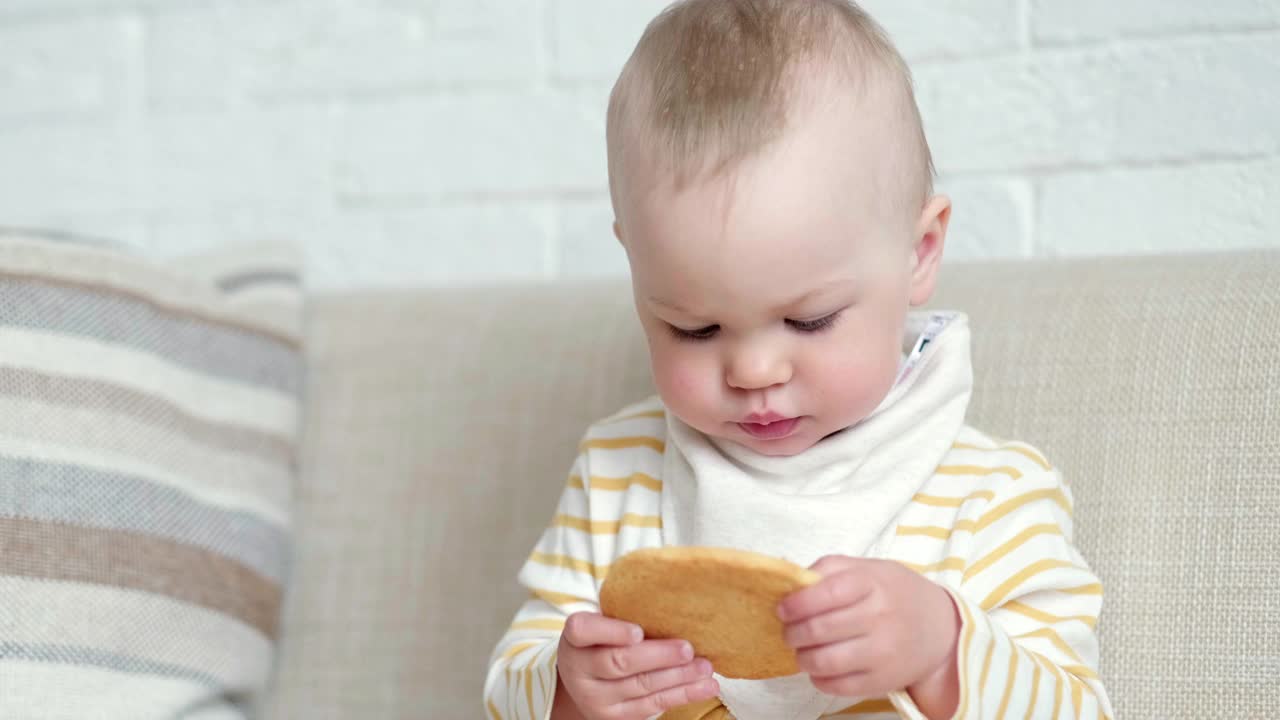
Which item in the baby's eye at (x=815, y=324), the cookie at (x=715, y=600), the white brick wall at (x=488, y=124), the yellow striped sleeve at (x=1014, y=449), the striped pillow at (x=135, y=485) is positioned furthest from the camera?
the white brick wall at (x=488, y=124)

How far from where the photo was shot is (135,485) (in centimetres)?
123

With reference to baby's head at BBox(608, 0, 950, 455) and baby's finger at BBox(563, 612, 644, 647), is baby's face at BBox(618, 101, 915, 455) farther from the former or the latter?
baby's finger at BBox(563, 612, 644, 647)

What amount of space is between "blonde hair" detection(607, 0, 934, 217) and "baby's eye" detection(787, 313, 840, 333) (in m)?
0.10

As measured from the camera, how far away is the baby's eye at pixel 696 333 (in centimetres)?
91

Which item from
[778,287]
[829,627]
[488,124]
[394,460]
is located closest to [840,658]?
[829,627]

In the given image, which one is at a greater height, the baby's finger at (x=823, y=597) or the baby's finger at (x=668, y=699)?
the baby's finger at (x=823, y=597)

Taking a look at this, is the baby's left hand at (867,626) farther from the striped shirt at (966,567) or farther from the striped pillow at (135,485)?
the striped pillow at (135,485)

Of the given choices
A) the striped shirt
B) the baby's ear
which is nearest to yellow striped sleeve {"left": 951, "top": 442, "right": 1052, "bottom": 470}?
the striped shirt

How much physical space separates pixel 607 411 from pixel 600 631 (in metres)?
0.44

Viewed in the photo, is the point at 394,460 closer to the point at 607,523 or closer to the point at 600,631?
the point at 607,523

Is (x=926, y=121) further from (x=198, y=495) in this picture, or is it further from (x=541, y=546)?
(x=198, y=495)

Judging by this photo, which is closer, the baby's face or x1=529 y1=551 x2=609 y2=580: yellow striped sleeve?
the baby's face

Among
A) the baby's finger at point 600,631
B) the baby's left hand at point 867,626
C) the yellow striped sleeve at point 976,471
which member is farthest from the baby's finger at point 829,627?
the yellow striped sleeve at point 976,471

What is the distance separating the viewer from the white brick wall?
1320 mm
